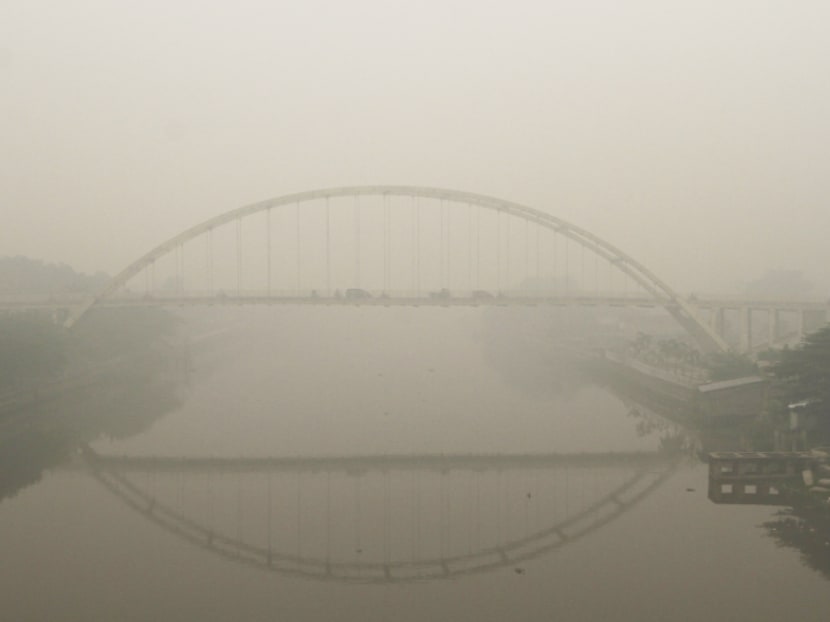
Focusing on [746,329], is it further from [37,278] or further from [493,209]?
[37,278]

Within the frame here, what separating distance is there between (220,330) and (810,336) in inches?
1757

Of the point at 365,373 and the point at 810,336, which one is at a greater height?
the point at 810,336

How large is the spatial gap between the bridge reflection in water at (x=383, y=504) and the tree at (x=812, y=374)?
110 inches

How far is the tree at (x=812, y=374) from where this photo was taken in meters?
15.0

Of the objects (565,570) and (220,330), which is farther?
(220,330)

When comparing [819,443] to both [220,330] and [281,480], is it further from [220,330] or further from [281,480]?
[220,330]

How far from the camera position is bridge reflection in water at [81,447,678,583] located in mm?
10016

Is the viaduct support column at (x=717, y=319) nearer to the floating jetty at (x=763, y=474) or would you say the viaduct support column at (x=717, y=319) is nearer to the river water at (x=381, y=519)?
the river water at (x=381, y=519)

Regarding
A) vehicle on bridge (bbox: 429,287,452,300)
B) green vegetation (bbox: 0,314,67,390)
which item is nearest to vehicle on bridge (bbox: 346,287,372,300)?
vehicle on bridge (bbox: 429,287,452,300)

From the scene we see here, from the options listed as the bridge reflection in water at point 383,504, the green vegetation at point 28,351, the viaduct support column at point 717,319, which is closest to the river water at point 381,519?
the bridge reflection in water at point 383,504

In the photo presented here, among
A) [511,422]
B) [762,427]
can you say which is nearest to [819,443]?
[762,427]

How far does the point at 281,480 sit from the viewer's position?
13.6 m

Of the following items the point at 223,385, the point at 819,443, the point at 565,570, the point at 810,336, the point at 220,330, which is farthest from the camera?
the point at 220,330

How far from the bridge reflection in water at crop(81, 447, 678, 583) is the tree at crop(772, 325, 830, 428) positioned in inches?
110
